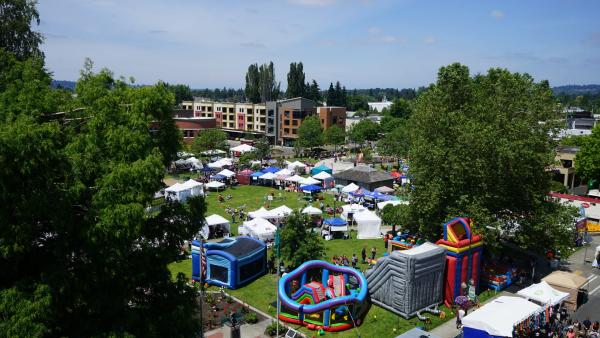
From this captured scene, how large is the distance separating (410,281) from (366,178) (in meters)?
26.4

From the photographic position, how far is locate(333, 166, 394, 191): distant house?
4556 cm

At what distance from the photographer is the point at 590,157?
150 ft

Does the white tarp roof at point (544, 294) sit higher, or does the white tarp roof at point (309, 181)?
the white tarp roof at point (309, 181)

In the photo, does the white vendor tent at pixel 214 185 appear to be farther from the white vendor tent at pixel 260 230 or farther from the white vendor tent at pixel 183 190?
the white vendor tent at pixel 260 230

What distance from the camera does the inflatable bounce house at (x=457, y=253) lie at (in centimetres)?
2131

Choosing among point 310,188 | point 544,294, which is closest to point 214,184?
point 310,188

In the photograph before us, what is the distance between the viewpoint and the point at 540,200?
25281 millimetres

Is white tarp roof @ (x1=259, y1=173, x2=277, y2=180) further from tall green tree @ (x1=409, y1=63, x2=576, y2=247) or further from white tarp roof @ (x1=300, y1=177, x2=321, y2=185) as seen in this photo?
tall green tree @ (x1=409, y1=63, x2=576, y2=247)

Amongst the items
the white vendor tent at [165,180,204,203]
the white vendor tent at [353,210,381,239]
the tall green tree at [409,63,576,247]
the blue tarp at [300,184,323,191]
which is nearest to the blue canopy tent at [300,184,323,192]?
the blue tarp at [300,184,323,191]

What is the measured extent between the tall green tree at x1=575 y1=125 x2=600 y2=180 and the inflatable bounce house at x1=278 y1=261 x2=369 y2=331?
115 feet

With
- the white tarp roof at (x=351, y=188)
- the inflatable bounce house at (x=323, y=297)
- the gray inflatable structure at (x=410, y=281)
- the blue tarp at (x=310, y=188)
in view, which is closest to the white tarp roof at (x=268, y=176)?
the blue tarp at (x=310, y=188)

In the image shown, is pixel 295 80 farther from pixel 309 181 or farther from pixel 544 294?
pixel 544 294

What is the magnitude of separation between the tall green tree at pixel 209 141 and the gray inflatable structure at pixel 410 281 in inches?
1880

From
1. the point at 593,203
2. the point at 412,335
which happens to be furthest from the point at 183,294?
the point at 593,203
